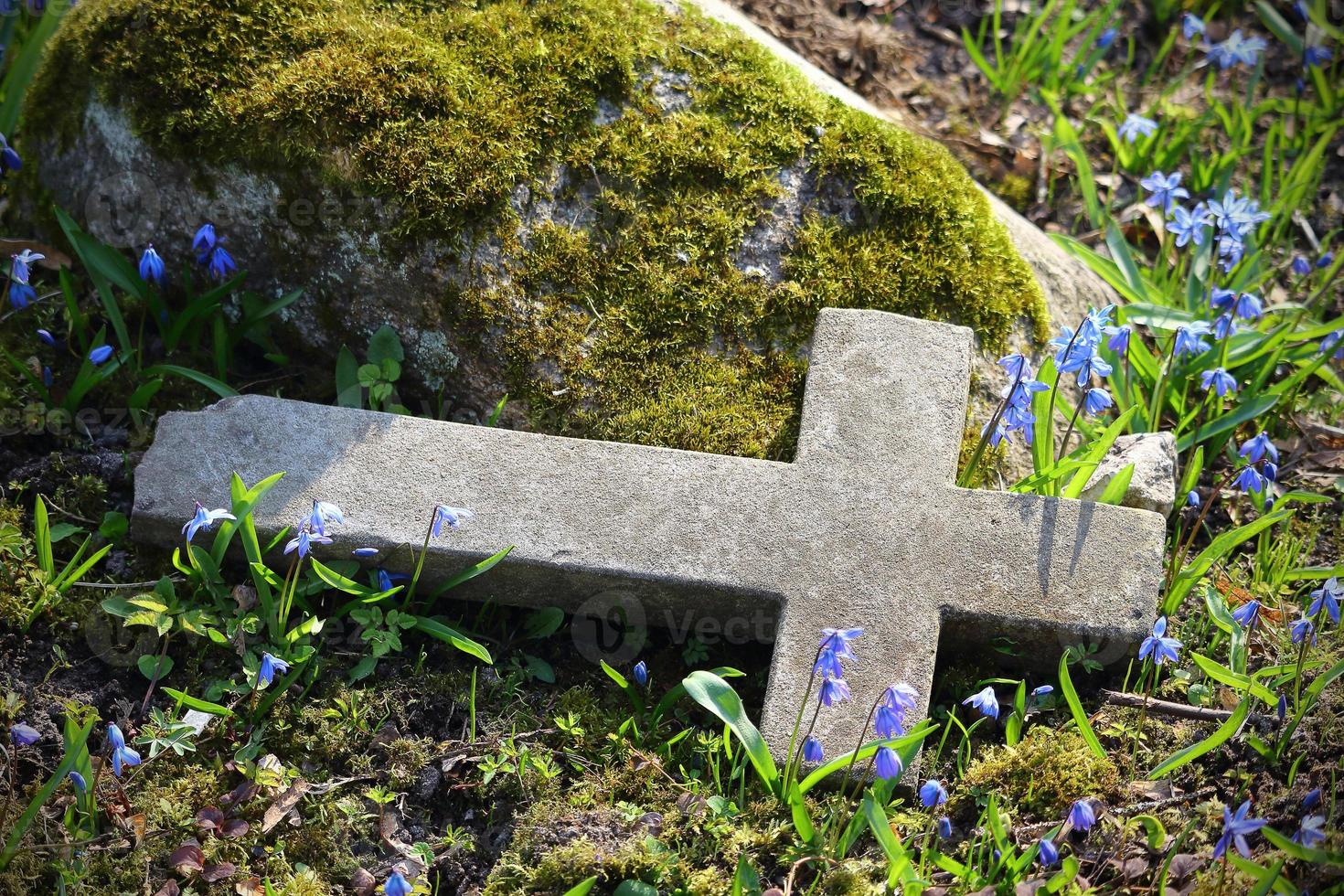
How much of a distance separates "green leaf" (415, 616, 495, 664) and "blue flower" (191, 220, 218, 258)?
4.87 feet

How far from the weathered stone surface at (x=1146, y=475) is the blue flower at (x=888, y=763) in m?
1.24

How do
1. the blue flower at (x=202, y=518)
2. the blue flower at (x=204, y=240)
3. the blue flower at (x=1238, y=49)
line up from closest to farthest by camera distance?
1. the blue flower at (x=202, y=518)
2. the blue flower at (x=204, y=240)
3. the blue flower at (x=1238, y=49)

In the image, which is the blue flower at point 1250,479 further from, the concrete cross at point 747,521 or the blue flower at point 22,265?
the blue flower at point 22,265

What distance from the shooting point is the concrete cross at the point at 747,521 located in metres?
3.17

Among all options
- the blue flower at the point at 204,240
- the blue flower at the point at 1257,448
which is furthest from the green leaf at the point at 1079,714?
the blue flower at the point at 204,240

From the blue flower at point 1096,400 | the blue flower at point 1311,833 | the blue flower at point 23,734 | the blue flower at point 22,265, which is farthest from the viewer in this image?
the blue flower at point 22,265

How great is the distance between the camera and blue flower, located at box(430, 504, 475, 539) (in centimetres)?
306

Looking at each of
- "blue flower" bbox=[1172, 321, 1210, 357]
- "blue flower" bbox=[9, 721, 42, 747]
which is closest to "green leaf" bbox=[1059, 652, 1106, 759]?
"blue flower" bbox=[1172, 321, 1210, 357]

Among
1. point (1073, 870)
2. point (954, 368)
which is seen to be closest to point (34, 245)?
point (954, 368)

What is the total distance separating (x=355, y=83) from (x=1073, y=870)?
3262mm

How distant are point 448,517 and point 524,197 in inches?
50.9

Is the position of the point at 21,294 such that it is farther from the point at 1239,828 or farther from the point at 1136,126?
the point at 1136,126

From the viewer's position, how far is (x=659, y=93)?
13.2 ft

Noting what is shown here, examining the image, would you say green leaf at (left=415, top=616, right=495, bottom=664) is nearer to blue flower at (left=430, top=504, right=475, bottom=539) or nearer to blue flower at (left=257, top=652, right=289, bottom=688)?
blue flower at (left=430, top=504, right=475, bottom=539)
